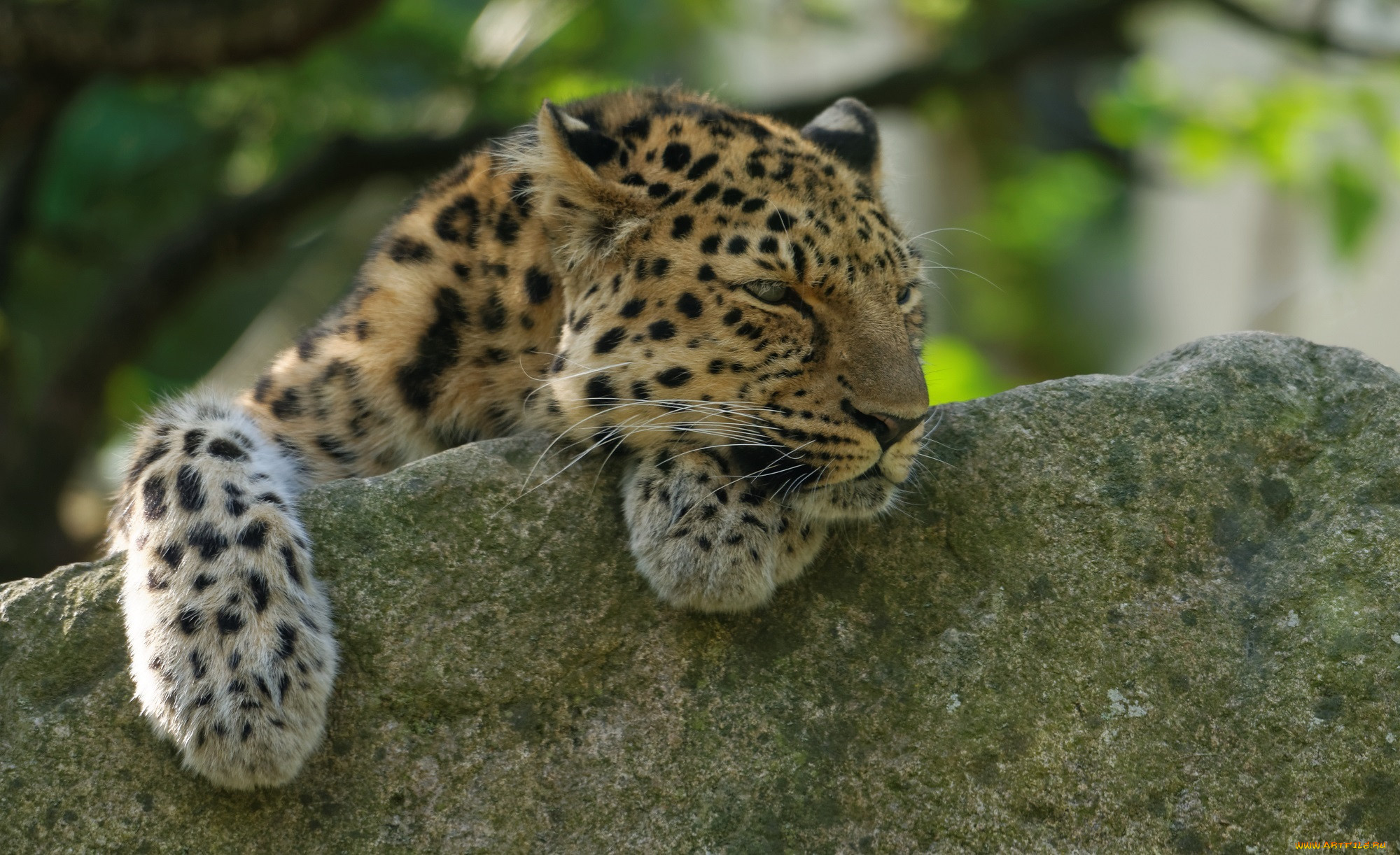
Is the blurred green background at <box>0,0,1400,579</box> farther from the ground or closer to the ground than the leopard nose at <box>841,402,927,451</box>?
closer to the ground

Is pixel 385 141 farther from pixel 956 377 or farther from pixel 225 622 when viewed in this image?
pixel 225 622

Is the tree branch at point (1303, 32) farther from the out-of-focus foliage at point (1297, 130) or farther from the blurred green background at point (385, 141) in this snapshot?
the out-of-focus foliage at point (1297, 130)

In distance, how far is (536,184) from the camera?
18.7ft

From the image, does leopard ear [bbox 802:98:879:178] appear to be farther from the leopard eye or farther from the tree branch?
the tree branch

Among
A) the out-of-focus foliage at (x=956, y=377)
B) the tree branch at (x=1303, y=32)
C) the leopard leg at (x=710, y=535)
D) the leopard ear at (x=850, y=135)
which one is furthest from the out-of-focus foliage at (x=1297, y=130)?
the leopard leg at (x=710, y=535)

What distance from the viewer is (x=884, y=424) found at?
195 inches

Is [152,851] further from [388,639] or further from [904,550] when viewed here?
[904,550]

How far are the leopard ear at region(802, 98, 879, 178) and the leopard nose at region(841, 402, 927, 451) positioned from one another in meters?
1.65

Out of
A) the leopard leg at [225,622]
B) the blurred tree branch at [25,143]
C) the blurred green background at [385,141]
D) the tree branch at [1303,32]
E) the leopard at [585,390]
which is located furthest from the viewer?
the tree branch at [1303,32]

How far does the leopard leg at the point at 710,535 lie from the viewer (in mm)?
4758

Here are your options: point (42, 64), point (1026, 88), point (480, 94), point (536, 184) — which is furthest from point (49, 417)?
point (1026, 88)

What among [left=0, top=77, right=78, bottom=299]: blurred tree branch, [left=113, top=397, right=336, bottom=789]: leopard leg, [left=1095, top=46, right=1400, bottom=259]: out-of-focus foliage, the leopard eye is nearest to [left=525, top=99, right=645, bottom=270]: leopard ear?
the leopard eye

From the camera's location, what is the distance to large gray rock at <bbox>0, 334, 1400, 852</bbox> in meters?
4.50

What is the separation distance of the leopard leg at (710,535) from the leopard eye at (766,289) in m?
0.64
